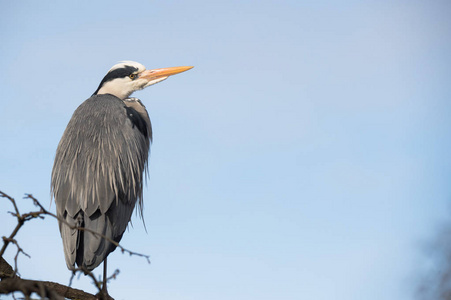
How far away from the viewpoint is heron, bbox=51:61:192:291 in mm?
3674

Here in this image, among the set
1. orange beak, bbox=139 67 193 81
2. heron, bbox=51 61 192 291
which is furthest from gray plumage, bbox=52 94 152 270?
orange beak, bbox=139 67 193 81

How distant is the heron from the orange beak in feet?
1.86

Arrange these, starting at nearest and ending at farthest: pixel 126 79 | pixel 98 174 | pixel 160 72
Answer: pixel 98 174 < pixel 126 79 < pixel 160 72

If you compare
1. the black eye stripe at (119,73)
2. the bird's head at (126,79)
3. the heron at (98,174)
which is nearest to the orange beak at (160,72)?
the bird's head at (126,79)

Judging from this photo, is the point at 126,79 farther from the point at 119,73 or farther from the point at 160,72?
the point at 160,72

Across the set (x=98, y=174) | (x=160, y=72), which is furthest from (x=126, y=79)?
(x=98, y=174)

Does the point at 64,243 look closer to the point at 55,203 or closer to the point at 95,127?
the point at 55,203

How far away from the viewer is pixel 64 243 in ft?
12.2

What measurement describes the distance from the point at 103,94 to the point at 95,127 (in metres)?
0.65

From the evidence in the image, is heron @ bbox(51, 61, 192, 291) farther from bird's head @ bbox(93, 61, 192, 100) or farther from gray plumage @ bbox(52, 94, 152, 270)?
bird's head @ bbox(93, 61, 192, 100)

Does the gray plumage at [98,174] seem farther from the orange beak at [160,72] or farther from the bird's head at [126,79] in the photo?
the orange beak at [160,72]

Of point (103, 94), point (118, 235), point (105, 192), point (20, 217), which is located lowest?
point (20, 217)

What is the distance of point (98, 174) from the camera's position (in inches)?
156

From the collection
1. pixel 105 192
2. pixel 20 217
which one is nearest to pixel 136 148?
pixel 105 192
